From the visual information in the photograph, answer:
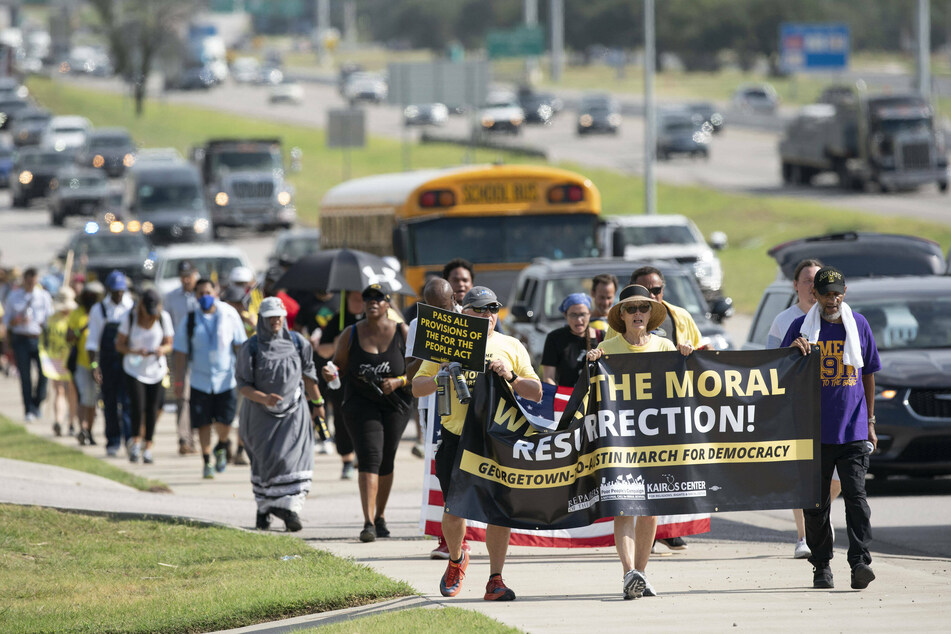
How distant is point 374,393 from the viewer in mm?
10695

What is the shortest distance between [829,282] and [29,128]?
216 ft

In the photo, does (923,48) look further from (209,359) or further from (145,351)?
(209,359)

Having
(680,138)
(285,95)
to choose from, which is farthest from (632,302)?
(285,95)

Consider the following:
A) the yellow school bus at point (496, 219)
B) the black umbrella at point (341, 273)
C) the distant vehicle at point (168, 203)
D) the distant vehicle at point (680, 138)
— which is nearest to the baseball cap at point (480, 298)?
the black umbrella at point (341, 273)

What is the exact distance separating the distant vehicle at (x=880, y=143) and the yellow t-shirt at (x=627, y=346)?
40294mm

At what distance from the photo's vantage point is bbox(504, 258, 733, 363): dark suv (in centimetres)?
1588

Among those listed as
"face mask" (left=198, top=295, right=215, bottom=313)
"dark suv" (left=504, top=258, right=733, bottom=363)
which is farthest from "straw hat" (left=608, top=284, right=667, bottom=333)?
"dark suv" (left=504, top=258, right=733, bottom=363)

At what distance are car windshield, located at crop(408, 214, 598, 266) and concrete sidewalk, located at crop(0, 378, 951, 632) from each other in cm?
488

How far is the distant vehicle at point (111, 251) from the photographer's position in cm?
3161

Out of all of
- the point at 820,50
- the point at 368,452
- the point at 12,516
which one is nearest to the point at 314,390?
→ the point at 368,452

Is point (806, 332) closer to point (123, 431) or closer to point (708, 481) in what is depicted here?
point (708, 481)

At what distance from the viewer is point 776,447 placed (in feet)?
28.2

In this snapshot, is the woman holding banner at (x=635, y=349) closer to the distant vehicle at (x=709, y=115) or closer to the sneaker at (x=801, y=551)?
the sneaker at (x=801, y=551)

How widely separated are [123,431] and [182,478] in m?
2.07
